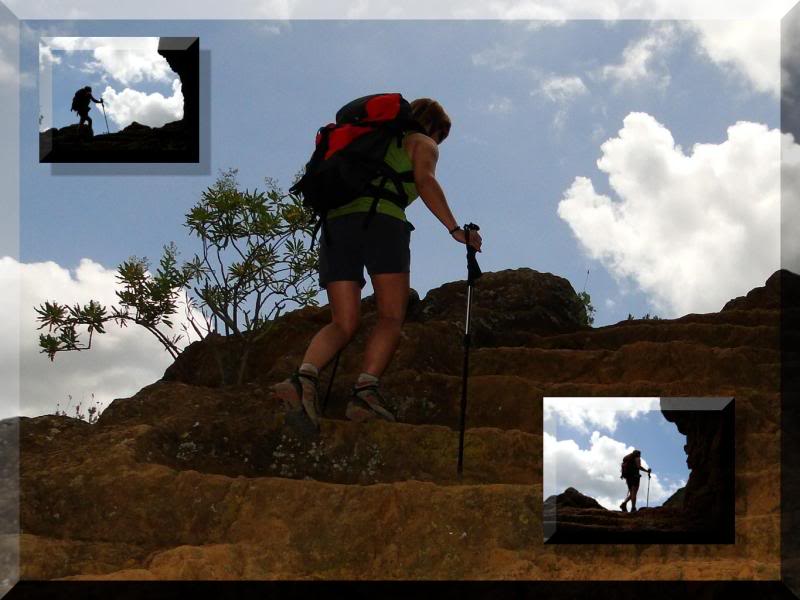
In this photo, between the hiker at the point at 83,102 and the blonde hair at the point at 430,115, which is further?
the hiker at the point at 83,102

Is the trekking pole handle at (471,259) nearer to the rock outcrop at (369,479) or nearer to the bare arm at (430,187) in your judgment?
the bare arm at (430,187)

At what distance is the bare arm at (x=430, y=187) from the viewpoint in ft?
19.4

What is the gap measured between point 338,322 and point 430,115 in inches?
69.2

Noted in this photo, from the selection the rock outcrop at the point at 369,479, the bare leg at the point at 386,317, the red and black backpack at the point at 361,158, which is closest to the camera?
the rock outcrop at the point at 369,479

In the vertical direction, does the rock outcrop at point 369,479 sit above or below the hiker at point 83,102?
below

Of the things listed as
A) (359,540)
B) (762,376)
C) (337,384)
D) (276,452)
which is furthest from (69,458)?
(762,376)

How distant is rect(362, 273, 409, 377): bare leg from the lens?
19.9ft

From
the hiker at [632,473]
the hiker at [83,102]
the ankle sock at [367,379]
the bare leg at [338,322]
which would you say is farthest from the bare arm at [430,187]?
the hiker at [83,102]

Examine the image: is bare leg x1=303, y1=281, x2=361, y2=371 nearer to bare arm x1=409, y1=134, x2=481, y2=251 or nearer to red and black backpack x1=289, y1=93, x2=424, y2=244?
red and black backpack x1=289, y1=93, x2=424, y2=244

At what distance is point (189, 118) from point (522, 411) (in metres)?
3.80

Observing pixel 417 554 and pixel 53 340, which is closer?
pixel 417 554

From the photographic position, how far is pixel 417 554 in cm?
482

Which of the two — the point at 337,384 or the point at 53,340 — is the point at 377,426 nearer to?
the point at 337,384

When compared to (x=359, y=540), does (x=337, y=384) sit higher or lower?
higher
